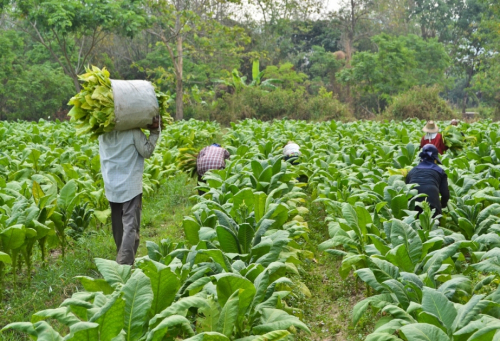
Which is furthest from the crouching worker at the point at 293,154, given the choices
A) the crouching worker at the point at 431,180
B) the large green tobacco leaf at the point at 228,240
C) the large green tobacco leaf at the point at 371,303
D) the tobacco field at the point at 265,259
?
the large green tobacco leaf at the point at 371,303

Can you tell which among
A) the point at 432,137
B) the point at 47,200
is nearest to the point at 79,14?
the point at 432,137

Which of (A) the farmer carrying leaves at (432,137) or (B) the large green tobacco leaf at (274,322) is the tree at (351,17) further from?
(B) the large green tobacco leaf at (274,322)

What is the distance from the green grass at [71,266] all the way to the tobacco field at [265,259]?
182 millimetres

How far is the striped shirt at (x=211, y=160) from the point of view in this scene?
8.30 m

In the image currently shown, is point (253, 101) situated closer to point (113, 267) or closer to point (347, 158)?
point (347, 158)

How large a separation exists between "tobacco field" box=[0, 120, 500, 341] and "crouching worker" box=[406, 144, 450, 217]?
0.66 ft

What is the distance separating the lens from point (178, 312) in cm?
297

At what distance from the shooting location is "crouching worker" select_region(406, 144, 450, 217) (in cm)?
612

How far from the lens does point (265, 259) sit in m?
4.05

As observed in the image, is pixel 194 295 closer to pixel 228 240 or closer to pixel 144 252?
pixel 228 240

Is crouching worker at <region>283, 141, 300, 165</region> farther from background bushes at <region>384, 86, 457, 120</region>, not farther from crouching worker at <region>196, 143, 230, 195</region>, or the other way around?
background bushes at <region>384, 86, 457, 120</region>

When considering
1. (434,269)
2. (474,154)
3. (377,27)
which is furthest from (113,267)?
(377,27)

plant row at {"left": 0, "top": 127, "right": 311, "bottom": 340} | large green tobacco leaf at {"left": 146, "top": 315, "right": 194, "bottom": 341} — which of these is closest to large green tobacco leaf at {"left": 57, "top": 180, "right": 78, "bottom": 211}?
plant row at {"left": 0, "top": 127, "right": 311, "bottom": 340}

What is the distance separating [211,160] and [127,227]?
294cm
